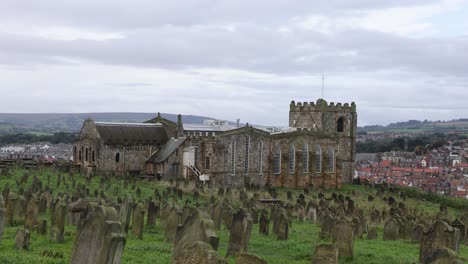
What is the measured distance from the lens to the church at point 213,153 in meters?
54.4

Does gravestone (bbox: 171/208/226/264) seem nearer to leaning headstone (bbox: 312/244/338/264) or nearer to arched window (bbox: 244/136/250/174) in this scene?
leaning headstone (bbox: 312/244/338/264)

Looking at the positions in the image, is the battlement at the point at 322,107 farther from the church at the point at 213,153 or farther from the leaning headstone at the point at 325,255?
the leaning headstone at the point at 325,255

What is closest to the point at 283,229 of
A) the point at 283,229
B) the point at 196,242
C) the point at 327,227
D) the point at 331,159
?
the point at 283,229

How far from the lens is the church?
178 feet

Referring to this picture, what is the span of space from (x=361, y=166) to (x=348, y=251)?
9543 cm

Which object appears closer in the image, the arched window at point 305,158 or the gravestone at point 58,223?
the gravestone at point 58,223

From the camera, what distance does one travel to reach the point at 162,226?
2536cm

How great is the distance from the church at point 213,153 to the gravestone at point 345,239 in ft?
106

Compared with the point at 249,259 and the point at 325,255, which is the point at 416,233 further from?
the point at 249,259

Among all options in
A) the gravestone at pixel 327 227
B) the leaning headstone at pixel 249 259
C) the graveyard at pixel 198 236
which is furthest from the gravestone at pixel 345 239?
the leaning headstone at pixel 249 259

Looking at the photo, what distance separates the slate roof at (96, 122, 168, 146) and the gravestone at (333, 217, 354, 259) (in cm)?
3696

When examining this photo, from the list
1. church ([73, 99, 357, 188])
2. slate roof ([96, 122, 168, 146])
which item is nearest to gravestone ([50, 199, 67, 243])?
church ([73, 99, 357, 188])

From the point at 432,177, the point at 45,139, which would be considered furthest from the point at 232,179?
the point at 45,139

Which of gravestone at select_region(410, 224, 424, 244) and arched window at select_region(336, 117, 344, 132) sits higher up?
arched window at select_region(336, 117, 344, 132)
